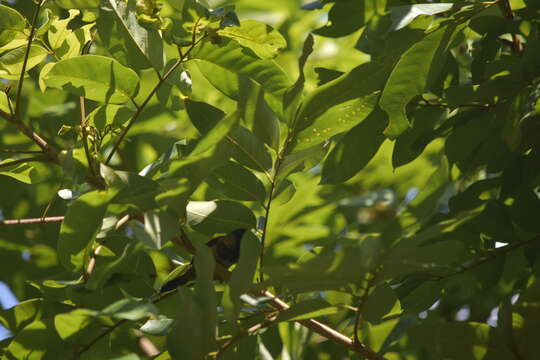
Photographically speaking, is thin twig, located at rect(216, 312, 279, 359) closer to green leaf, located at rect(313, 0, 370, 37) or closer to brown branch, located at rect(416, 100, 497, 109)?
brown branch, located at rect(416, 100, 497, 109)

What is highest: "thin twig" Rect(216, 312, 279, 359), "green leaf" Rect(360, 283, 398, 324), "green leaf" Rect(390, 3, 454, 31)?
"green leaf" Rect(390, 3, 454, 31)

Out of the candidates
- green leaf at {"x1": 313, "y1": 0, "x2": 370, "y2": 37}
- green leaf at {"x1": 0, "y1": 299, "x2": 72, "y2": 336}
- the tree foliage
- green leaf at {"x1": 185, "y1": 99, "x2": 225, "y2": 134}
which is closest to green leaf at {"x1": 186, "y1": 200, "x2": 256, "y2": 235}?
the tree foliage

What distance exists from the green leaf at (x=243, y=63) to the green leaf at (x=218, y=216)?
0.17m

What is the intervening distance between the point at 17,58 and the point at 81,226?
1.09 feet

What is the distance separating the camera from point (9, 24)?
1.04m

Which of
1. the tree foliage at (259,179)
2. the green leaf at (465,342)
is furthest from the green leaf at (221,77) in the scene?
the green leaf at (465,342)

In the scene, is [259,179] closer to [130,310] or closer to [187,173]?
[187,173]

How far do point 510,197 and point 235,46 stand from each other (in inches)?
20.0

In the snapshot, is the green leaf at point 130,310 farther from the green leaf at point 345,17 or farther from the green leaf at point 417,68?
the green leaf at point 345,17

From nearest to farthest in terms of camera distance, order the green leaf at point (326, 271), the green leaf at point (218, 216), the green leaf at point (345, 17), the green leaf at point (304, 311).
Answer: the green leaf at point (326, 271) → the green leaf at point (304, 311) → the green leaf at point (218, 216) → the green leaf at point (345, 17)

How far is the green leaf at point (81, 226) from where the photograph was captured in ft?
2.77

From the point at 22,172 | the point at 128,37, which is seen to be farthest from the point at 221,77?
the point at 22,172

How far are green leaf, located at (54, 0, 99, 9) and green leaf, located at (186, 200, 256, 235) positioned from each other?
0.30m

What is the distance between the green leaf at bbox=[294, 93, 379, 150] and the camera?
97 centimetres
